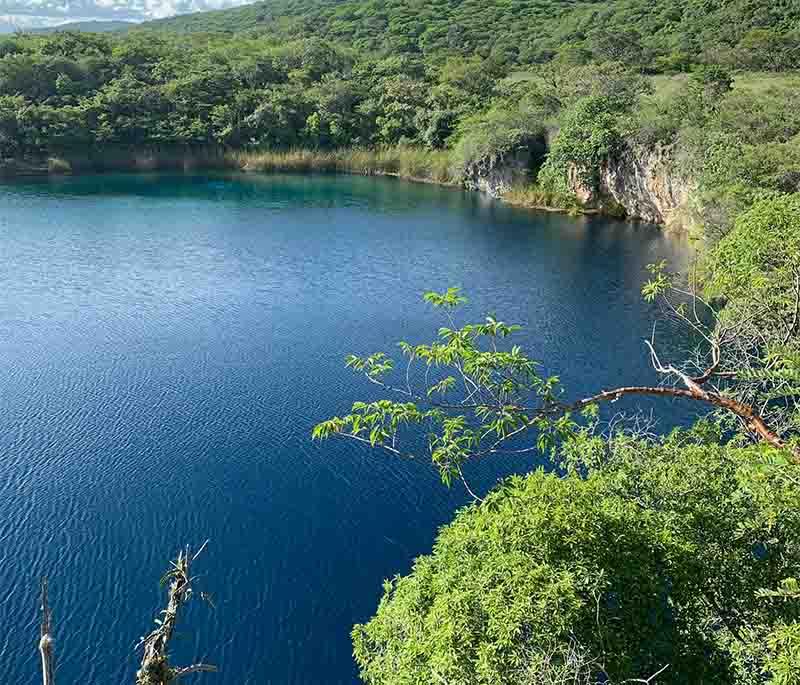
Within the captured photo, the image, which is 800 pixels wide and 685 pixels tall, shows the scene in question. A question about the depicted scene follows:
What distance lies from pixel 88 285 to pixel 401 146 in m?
42.0

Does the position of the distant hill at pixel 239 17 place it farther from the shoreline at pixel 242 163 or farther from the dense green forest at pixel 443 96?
the shoreline at pixel 242 163

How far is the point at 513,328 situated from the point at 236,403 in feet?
47.5

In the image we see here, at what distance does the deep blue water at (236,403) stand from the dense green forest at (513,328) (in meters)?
1.75

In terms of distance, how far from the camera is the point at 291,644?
13055mm

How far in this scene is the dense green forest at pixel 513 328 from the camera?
8.31 meters

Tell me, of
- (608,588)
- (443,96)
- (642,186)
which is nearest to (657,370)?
(608,588)

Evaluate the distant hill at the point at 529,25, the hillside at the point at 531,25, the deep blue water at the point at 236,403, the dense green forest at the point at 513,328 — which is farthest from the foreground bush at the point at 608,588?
the distant hill at the point at 529,25

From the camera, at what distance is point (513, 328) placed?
9.03 meters

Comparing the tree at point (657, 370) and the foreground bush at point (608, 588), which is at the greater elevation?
the tree at point (657, 370)

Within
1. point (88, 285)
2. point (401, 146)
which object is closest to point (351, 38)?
point (401, 146)

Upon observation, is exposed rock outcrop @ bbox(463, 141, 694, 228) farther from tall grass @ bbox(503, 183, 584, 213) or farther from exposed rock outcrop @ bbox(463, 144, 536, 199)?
tall grass @ bbox(503, 183, 584, 213)

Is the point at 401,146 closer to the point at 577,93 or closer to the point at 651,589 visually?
the point at 577,93

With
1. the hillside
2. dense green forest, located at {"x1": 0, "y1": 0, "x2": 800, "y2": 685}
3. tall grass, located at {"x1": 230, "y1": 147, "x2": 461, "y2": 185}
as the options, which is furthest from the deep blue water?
the hillside

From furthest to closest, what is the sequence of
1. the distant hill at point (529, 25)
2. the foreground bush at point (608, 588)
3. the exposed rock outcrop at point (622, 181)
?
the distant hill at point (529, 25) → the exposed rock outcrop at point (622, 181) → the foreground bush at point (608, 588)
